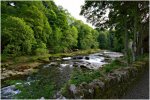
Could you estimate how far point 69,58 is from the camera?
40188 millimetres

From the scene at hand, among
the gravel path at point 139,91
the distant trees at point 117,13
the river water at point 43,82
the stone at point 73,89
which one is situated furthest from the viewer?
the distant trees at point 117,13

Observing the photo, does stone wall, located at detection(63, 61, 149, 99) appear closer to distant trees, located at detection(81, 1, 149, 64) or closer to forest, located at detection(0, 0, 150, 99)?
forest, located at detection(0, 0, 150, 99)

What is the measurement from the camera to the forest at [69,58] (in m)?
7.96

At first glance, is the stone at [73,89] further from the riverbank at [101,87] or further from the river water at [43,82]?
the river water at [43,82]

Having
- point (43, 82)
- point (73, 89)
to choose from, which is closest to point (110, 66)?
point (43, 82)

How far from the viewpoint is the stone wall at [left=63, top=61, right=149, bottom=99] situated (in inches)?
233

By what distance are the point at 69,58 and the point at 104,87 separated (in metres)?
33.1

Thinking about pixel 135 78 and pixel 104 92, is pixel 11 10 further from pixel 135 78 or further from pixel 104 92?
pixel 104 92

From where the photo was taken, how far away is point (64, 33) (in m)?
52.8


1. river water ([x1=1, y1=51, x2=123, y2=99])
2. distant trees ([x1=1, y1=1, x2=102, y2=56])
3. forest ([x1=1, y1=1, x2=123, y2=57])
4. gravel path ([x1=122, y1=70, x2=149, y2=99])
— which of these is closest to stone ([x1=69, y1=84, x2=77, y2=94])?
river water ([x1=1, y1=51, x2=123, y2=99])

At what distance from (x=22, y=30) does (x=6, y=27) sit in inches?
83.8

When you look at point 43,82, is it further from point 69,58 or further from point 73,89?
point 69,58

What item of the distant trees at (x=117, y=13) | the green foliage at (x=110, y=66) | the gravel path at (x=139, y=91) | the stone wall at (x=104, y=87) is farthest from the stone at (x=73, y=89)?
the distant trees at (x=117, y=13)

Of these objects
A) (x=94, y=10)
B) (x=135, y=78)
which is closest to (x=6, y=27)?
(x=94, y=10)
